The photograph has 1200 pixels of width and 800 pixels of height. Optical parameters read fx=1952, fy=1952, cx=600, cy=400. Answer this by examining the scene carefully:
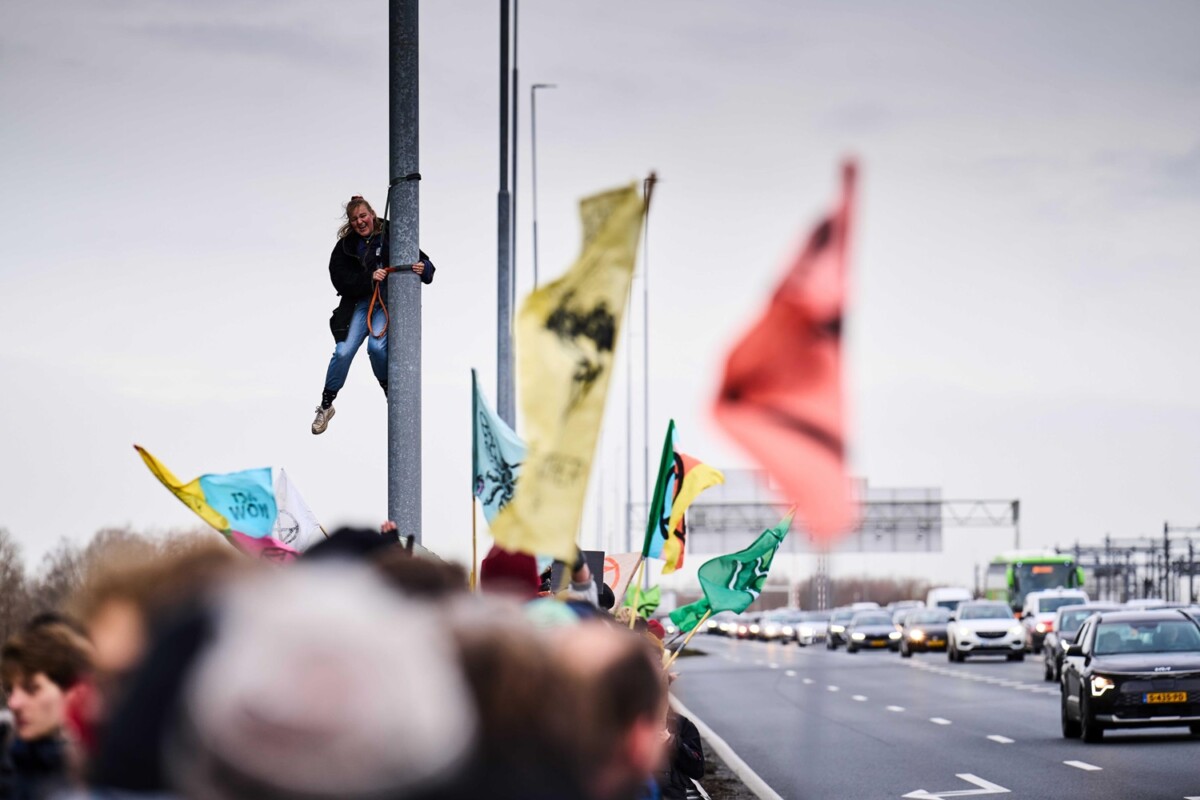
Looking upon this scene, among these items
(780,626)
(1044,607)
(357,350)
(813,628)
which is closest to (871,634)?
(1044,607)

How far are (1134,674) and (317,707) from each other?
21631 millimetres

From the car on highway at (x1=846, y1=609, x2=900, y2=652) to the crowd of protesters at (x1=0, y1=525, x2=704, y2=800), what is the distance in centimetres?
6482

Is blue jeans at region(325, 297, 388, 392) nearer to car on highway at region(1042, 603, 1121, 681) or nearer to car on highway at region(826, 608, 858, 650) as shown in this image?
car on highway at region(1042, 603, 1121, 681)

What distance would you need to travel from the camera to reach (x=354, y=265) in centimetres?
902

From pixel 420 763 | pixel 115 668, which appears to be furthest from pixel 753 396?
pixel 420 763

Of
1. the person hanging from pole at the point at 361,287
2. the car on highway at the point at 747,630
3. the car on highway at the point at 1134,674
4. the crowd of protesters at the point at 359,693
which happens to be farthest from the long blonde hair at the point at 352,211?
the car on highway at the point at 747,630

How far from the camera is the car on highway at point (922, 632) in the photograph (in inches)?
2327

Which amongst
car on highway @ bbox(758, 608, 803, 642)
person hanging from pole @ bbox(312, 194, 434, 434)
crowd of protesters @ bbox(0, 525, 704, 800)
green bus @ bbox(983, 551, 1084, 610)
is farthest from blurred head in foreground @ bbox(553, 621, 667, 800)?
car on highway @ bbox(758, 608, 803, 642)

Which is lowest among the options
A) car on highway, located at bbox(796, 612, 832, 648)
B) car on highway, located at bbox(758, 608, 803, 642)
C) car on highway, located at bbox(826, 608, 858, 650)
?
car on highway, located at bbox(758, 608, 803, 642)

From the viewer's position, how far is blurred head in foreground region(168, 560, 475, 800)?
2.19 meters

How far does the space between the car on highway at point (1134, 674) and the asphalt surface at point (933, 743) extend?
1.14 feet

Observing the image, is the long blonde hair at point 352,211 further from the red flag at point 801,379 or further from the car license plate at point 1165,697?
the car license plate at point 1165,697

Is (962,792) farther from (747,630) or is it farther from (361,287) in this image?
(747,630)

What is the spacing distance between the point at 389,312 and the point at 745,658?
207 ft
